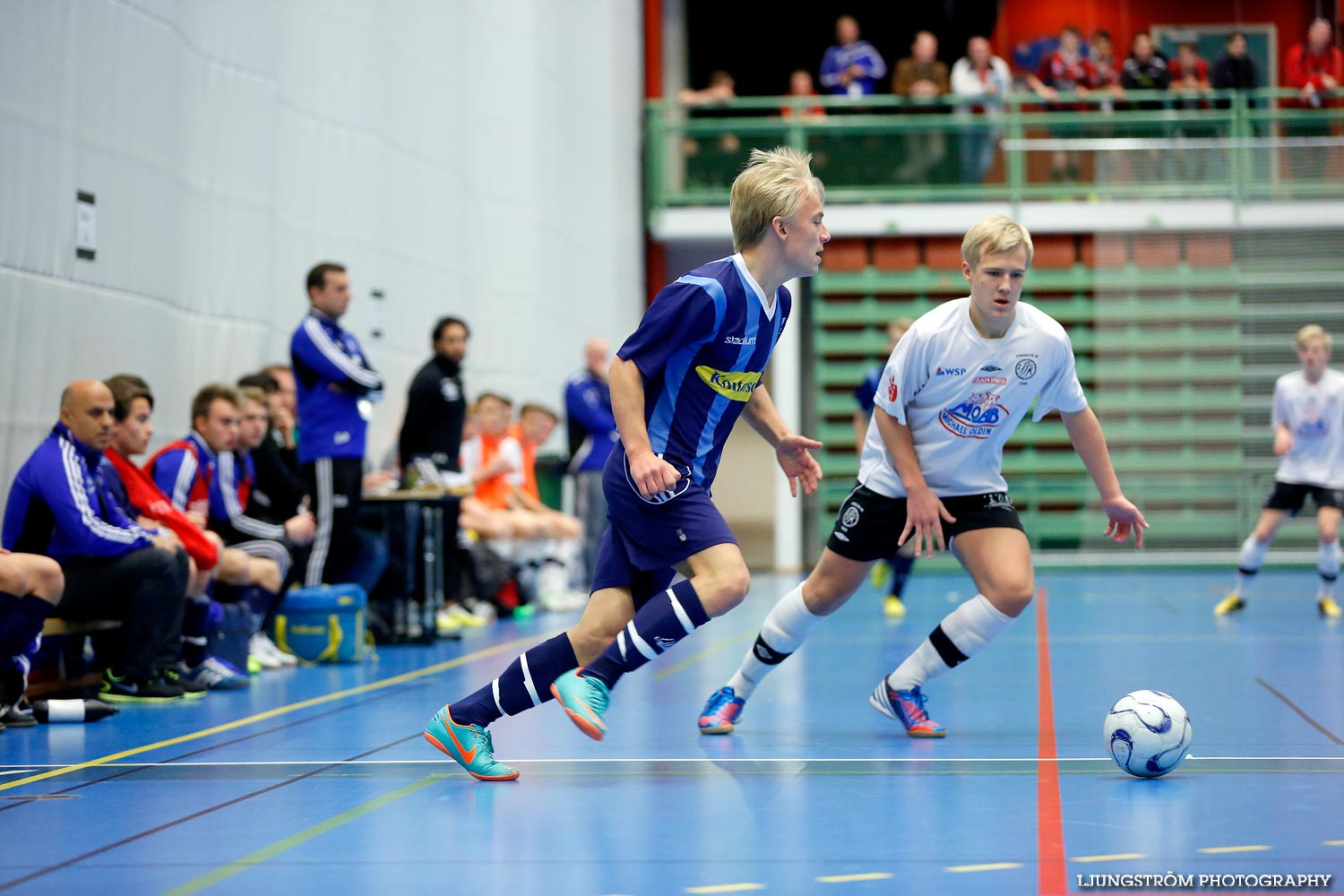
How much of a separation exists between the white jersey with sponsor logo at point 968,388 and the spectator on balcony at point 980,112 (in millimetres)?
12841

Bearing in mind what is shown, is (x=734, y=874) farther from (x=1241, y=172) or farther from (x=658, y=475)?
(x=1241, y=172)

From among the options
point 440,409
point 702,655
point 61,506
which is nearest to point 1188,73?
point 440,409

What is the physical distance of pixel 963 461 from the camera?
5066 millimetres

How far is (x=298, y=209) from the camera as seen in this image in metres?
10.2

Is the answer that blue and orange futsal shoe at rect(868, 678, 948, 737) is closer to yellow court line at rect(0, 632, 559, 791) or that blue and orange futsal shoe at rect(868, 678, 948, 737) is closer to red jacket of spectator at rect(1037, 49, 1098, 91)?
yellow court line at rect(0, 632, 559, 791)

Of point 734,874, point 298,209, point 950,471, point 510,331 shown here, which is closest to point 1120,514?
point 950,471

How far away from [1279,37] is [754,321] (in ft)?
59.9

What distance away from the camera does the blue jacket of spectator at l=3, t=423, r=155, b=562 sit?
593 cm

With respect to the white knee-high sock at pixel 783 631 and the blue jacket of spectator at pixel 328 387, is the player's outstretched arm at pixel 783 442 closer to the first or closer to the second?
the white knee-high sock at pixel 783 631

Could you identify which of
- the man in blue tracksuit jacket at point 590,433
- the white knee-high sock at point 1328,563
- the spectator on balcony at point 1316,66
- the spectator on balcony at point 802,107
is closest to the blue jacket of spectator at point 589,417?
the man in blue tracksuit jacket at point 590,433

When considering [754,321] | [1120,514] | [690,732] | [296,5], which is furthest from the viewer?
[296,5]

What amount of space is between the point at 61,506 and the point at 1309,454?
27.2ft

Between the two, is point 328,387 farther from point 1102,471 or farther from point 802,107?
point 802,107

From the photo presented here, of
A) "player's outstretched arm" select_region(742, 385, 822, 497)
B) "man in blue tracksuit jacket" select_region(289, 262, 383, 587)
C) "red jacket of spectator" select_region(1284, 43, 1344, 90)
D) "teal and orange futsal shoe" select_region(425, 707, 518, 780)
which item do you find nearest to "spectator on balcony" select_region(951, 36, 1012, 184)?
"red jacket of spectator" select_region(1284, 43, 1344, 90)
